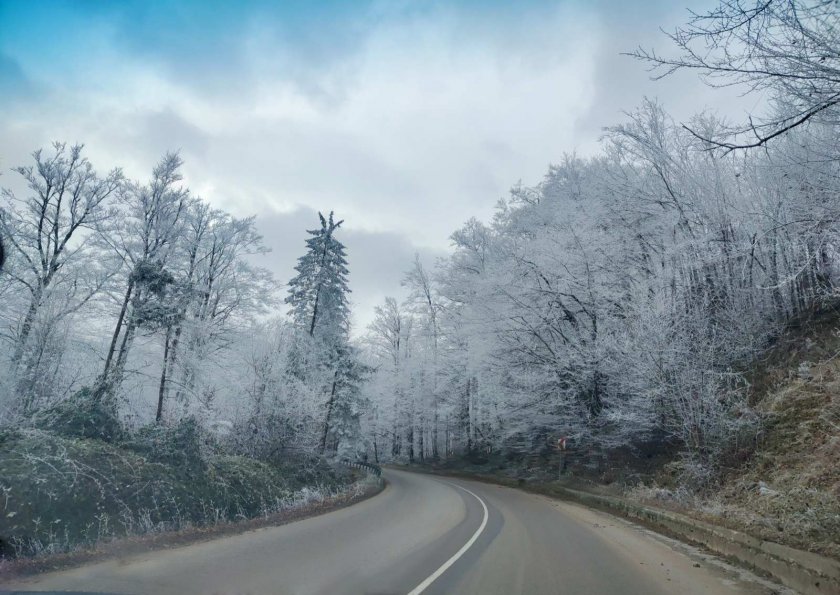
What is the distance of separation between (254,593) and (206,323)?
15729 mm

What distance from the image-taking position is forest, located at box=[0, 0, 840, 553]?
1259 centimetres

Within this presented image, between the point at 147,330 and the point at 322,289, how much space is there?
38.2 ft

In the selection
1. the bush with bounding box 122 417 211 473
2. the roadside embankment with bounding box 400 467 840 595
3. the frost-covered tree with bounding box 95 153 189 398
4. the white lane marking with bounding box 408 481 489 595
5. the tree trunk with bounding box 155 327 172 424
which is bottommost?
the white lane marking with bounding box 408 481 489 595

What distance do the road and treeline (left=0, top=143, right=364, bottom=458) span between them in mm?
5898

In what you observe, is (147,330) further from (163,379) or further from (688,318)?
(688,318)

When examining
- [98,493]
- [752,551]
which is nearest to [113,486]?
[98,493]

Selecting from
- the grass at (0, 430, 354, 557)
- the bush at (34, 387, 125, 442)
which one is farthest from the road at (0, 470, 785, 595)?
the bush at (34, 387, 125, 442)

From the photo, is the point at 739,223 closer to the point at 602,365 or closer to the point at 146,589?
the point at 602,365

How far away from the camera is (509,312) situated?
21672mm

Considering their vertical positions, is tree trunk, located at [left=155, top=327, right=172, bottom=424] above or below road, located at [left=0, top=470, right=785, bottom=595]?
above

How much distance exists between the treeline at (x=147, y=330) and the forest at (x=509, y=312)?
7 cm

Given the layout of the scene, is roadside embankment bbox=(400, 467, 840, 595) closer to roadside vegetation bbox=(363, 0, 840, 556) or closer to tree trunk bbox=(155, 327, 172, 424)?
roadside vegetation bbox=(363, 0, 840, 556)

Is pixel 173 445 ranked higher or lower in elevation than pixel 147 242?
lower

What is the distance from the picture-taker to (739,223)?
16.7m
